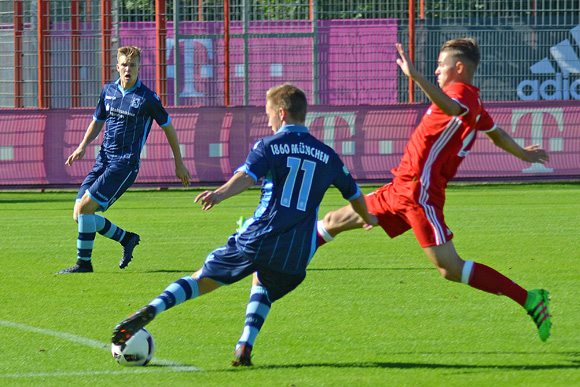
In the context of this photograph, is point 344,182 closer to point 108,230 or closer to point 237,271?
point 237,271

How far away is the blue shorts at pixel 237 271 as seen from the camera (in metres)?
5.24

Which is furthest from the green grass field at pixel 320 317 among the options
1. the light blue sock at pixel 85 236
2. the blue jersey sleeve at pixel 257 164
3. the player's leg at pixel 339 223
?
the blue jersey sleeve at pixel 257 164

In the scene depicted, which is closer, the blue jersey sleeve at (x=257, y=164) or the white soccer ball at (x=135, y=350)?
the blue jersey sleeve at (x=257, y=164)

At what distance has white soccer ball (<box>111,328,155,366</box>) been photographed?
5.21 meters

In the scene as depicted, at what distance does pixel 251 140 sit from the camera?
17.2m

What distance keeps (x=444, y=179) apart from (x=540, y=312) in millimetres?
1002

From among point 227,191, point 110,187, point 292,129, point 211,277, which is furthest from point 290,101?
point 110,187

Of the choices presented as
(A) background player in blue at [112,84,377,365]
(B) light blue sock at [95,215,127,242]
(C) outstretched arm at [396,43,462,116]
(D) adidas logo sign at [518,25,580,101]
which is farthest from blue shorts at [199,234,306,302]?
(D) adidas logo sign at [518,25,580,101]

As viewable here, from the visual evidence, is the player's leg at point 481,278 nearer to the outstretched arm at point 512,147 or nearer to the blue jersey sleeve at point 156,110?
the outstretched arm at point 512,147

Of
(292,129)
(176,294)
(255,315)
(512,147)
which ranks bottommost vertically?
(255,315)

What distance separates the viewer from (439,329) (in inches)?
244

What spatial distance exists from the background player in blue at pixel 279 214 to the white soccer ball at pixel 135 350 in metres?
0.17

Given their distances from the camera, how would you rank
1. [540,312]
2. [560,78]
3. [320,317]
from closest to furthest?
[540,312] → [320,317] → [560,78]

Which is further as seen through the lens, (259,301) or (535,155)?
(535,155)
